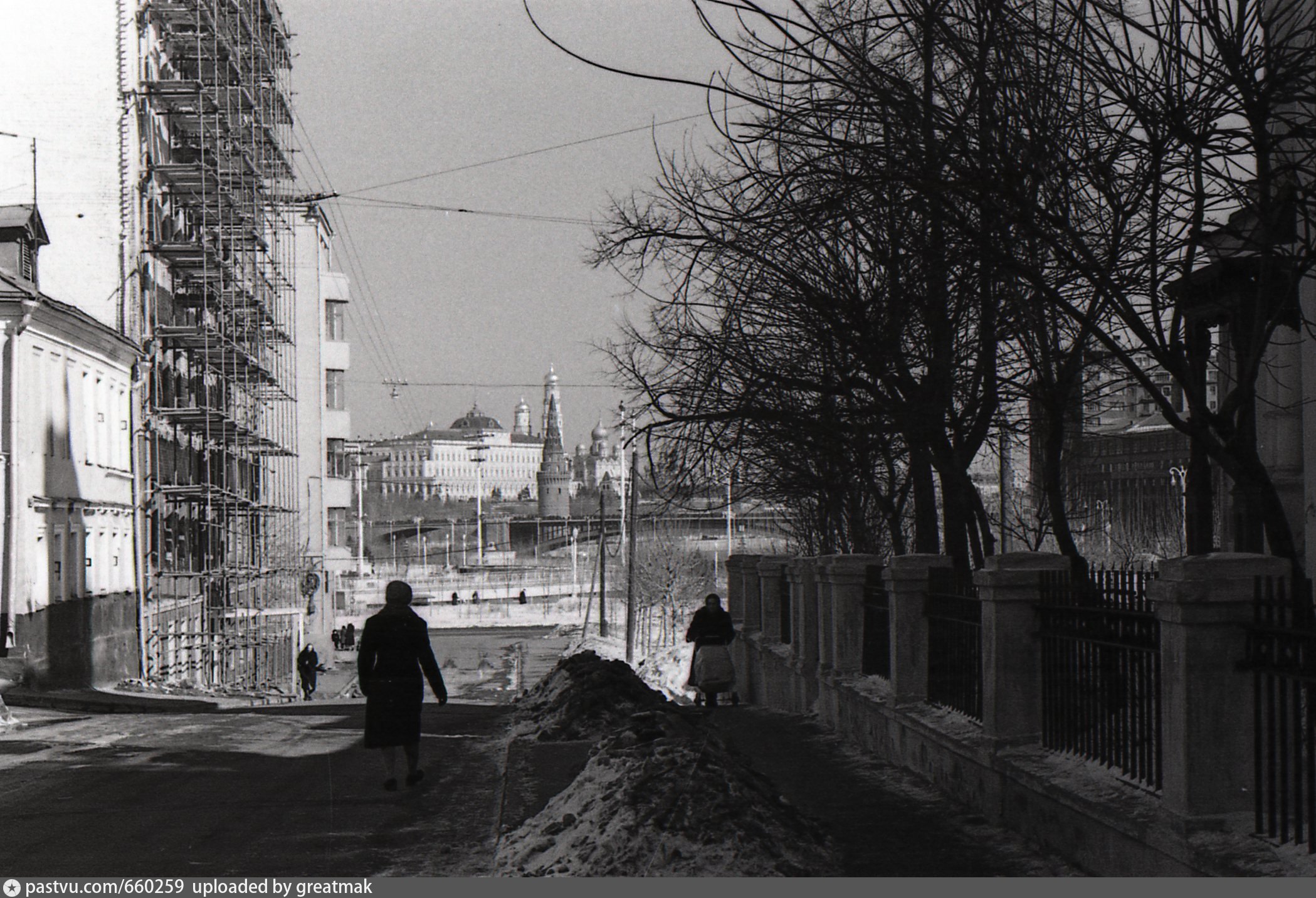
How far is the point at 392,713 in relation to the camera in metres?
12.2

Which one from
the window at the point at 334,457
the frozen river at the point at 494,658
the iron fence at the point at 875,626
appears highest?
the window at the point at 334,457

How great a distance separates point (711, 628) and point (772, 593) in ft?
14.1

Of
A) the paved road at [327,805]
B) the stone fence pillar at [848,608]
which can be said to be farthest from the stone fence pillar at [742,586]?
the paved road at [327,805]

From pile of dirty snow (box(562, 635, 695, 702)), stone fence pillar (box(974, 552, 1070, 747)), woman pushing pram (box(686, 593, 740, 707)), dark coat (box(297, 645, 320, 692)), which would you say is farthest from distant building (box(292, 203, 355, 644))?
stone fence pillar (box(974, 552, 1070, 747))

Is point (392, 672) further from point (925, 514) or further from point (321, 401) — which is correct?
point (321, 401)

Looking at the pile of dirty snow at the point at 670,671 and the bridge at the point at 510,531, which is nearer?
the pile of dirty snow at the point at 670,671

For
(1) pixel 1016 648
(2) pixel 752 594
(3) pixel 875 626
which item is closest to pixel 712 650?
(3) pixel 875 626

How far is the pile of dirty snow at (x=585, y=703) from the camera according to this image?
15375mm

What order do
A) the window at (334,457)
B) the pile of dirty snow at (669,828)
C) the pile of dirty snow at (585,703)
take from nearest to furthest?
the pile of dirty snow at (669,828), the pile of dirty snow at (585,703), the window at (334,457)

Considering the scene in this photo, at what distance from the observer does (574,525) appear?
158 meters

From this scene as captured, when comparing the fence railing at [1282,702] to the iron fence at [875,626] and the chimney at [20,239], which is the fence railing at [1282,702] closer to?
the iron fence at [875,626]

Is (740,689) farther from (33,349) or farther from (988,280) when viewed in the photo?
(988,280)

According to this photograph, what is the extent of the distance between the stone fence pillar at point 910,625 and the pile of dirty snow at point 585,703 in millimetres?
2667

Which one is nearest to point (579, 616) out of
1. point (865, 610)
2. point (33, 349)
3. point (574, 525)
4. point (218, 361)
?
point (574, 525)
